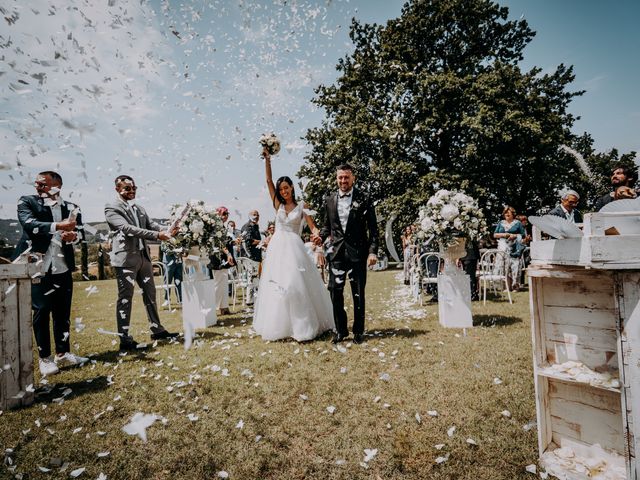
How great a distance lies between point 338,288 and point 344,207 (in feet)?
3.93

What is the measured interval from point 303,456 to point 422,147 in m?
20.1

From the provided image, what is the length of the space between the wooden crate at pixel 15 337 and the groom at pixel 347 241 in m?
3.48

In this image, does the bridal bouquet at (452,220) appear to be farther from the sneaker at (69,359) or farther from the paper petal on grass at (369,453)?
the sneaker at (69,359)

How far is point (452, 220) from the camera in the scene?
240 inches

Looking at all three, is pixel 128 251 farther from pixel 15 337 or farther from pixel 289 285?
pixel 289 285

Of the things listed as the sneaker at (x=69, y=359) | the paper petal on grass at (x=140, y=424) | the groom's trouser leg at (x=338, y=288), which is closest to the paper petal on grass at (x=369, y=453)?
the paper petal on grass at (x=140, y=424)

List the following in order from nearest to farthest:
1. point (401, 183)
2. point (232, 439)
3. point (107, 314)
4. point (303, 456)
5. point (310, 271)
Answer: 1. point (303, 456)
2. point (232, 439)
3. point (310, 271)
4. point (107, 314)
5. point (401, 183)

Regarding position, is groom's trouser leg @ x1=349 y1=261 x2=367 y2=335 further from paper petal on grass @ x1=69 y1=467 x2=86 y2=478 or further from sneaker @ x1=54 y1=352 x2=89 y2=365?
sneaker @ x1=54 y1=352 x2=89 y2=365

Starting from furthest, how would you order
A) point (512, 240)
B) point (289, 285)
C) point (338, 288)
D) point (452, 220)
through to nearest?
1. point (512, 240)
2. point (452, 220)
3. point (289, 285)
4. point (338, 288)

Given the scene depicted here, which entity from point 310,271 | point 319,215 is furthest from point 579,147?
point 310,271

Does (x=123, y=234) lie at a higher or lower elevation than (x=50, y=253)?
higher

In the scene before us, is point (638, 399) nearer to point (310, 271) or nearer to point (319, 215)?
point (310, 271)

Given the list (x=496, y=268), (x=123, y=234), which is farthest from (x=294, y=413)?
(x=496, y=268)

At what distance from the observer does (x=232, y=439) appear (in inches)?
112
